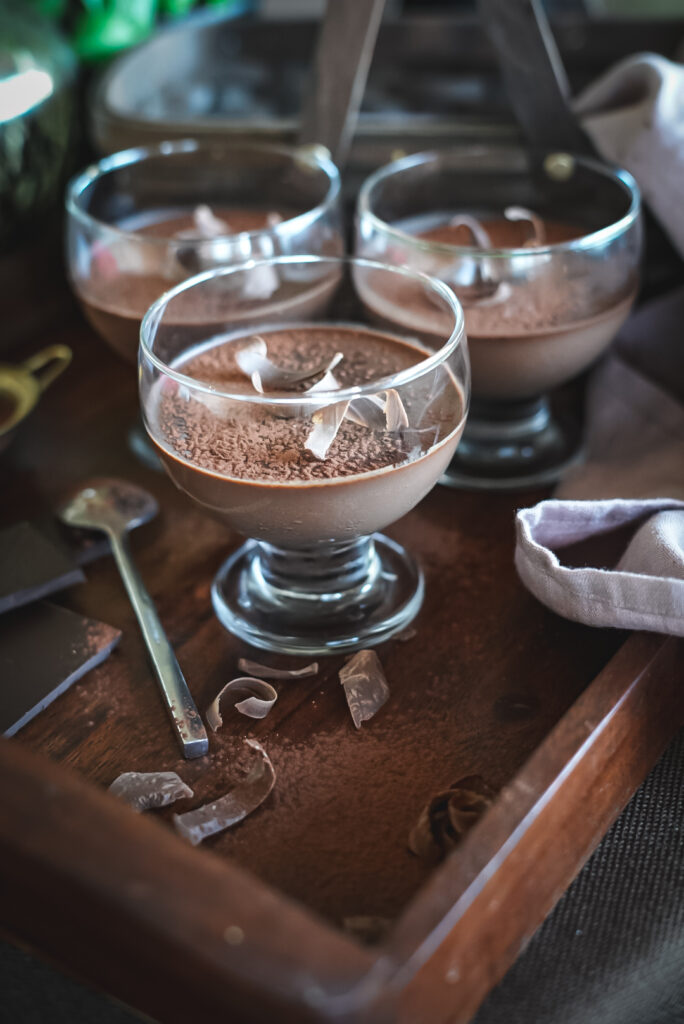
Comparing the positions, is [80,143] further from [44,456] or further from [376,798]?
[376,798]

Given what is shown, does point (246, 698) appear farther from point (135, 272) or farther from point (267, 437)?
point (135, 272)

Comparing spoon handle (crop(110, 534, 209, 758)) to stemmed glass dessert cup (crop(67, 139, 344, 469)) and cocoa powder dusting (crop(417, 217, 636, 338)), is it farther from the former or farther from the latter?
cocoa powder dusting (crop(417, 217, 636, 338))

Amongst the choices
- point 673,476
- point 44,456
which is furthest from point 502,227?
point 44,456

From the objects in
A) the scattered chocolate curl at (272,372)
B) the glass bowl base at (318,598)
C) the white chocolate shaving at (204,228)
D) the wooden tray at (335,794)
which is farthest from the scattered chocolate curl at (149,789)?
the white chocolate shaving at (204,228)

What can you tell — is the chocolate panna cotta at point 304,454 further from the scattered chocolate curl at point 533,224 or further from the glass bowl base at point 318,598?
the scattered chocolate curl at point 533,224

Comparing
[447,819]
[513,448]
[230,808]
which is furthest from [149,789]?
[513,448]
